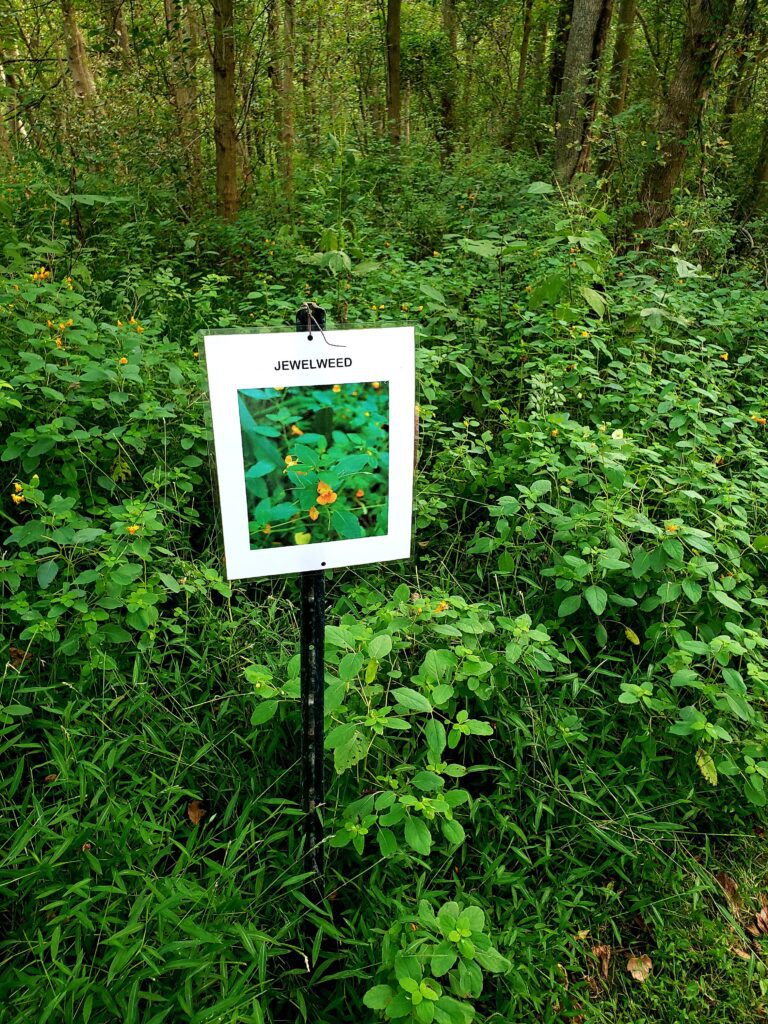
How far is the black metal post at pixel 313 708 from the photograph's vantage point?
5.69ft

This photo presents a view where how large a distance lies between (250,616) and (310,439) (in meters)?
1.15

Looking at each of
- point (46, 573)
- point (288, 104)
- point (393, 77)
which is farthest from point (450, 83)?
point (46, 573)

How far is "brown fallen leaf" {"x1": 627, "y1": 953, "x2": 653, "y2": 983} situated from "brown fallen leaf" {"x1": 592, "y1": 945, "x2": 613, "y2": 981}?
0.20 feet

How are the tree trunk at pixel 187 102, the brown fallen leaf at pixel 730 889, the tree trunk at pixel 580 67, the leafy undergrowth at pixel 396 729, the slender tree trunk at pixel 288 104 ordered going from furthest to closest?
1. the tree trunk at pixel 580 67
2. the slender tree trunk at pixel 288 104
3. the tree trunk at pixel 187 102
4. the brown fallen leaf at pixel 730 889
5. the leafy undergrowth at pixel 396 729

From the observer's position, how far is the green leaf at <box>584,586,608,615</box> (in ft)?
7.93

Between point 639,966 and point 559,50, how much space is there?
12.2 meters

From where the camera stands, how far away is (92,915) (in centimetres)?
173

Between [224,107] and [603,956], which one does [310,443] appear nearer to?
[603,956]

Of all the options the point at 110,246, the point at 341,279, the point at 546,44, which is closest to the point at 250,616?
the point at 341,279

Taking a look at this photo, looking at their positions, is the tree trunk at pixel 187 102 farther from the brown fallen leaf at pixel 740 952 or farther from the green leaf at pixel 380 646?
the brown fallen leaf at pixel 740 952

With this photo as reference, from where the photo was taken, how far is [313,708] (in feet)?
5.87

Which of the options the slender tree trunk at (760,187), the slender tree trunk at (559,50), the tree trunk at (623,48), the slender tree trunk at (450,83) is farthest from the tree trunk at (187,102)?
the slender tree trunk at (450,83)

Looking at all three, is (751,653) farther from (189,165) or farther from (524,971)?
(189,165)

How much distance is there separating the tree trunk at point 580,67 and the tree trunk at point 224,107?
3247 mm
